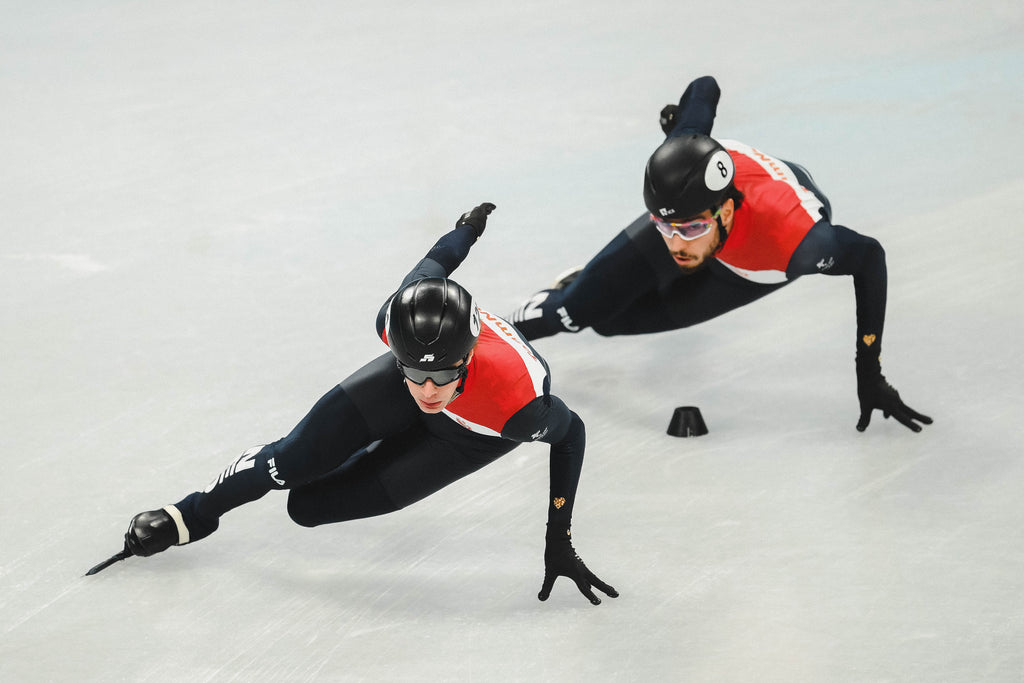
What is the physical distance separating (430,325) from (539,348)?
204 centimetres

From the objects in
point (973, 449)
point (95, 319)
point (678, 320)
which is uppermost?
point (95, 319)

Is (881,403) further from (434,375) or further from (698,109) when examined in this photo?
(434,375)

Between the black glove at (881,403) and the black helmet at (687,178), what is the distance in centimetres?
82

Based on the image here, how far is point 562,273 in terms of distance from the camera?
509 cm

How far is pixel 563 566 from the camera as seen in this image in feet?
11.0

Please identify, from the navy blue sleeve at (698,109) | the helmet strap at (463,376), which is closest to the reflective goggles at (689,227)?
the navy blue sleeve at (698,109)

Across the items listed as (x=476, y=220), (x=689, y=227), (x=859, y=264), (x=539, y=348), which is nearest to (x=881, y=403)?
(x=859, y=264)

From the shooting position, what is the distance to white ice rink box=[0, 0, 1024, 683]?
325 cm

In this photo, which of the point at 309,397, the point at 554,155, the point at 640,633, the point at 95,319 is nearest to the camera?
the point at 640,633

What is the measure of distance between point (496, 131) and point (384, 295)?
2.18 meters

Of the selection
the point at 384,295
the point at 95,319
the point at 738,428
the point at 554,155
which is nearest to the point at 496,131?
the point at 554,155

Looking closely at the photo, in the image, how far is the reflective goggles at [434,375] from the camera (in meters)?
3.06

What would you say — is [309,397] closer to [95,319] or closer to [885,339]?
[95,319]

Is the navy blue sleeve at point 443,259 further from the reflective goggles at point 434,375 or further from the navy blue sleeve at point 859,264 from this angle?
the navy blue sleeve at point 859,264
